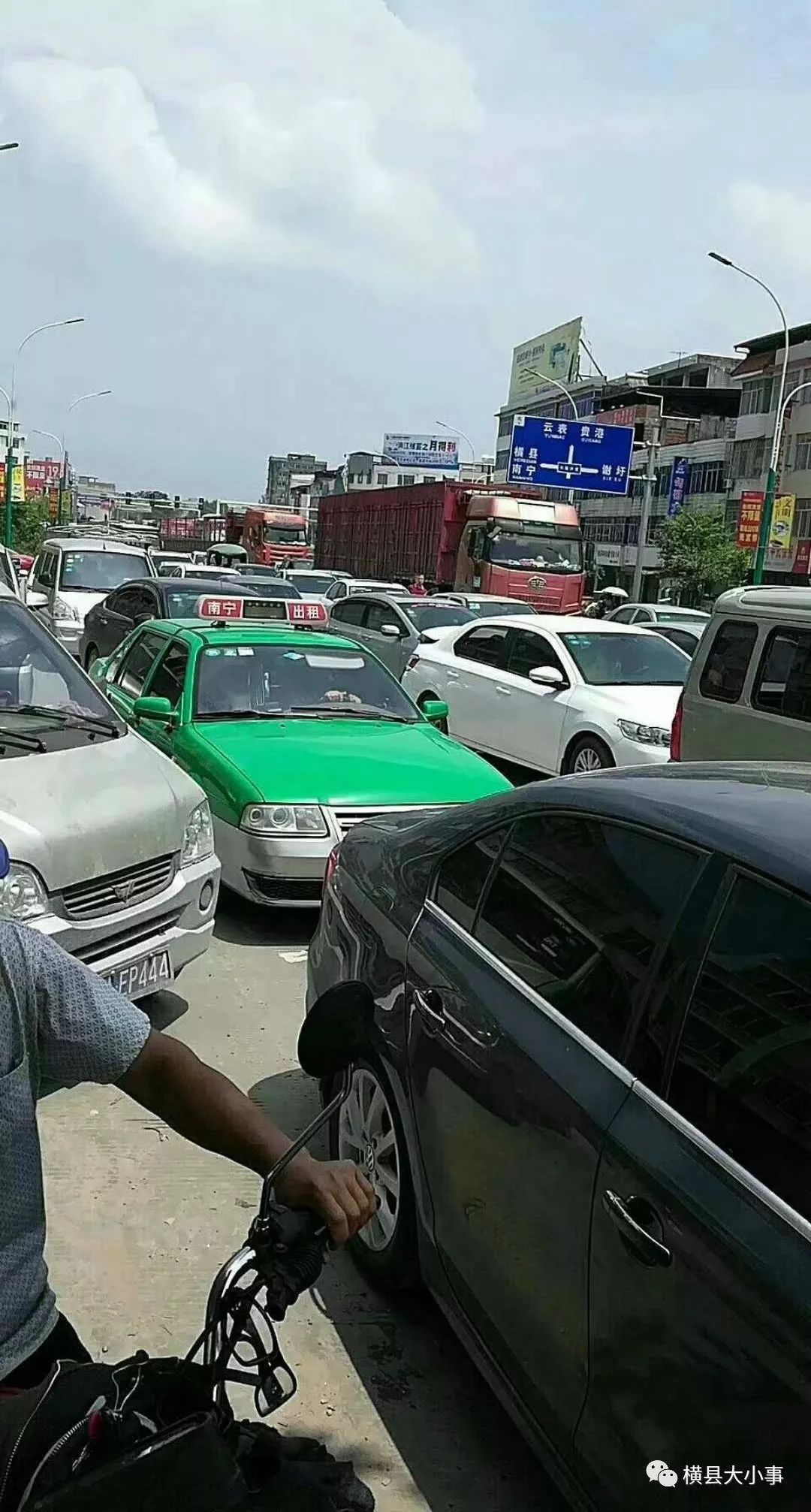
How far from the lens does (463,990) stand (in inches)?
117

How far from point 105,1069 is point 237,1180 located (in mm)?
2293

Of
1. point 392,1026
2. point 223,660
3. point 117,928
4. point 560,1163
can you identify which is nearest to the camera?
point 560,1163

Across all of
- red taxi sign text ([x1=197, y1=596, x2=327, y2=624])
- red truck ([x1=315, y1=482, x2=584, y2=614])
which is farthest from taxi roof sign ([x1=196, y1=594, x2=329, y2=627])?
red truck ([x1=315, y1=482, x2=584, y2=614])

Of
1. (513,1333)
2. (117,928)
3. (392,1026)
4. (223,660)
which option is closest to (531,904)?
(392,1026)

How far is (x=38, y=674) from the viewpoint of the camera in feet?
18.2

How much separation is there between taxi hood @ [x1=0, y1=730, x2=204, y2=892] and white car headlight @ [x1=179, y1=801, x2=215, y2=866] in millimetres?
52

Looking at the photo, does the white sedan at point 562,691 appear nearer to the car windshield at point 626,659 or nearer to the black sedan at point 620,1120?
the car windshield at point 626,659

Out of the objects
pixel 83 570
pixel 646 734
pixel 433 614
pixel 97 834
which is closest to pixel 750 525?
pixel 433 614

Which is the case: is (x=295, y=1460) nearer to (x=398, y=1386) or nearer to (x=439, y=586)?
(x=398, y=1386)

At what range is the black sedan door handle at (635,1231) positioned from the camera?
6.77 ft

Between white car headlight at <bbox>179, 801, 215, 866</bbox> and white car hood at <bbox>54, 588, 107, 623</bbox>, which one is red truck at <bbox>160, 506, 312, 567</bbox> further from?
white car headlight at <bbox>179, 801, 215, 866</bbox>

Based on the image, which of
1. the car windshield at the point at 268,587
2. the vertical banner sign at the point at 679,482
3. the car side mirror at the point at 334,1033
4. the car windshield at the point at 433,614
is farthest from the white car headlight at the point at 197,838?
the vertical banner sign at the point at 679,482

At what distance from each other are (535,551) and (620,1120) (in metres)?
23.4

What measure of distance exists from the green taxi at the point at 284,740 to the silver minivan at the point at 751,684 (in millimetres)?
1929
